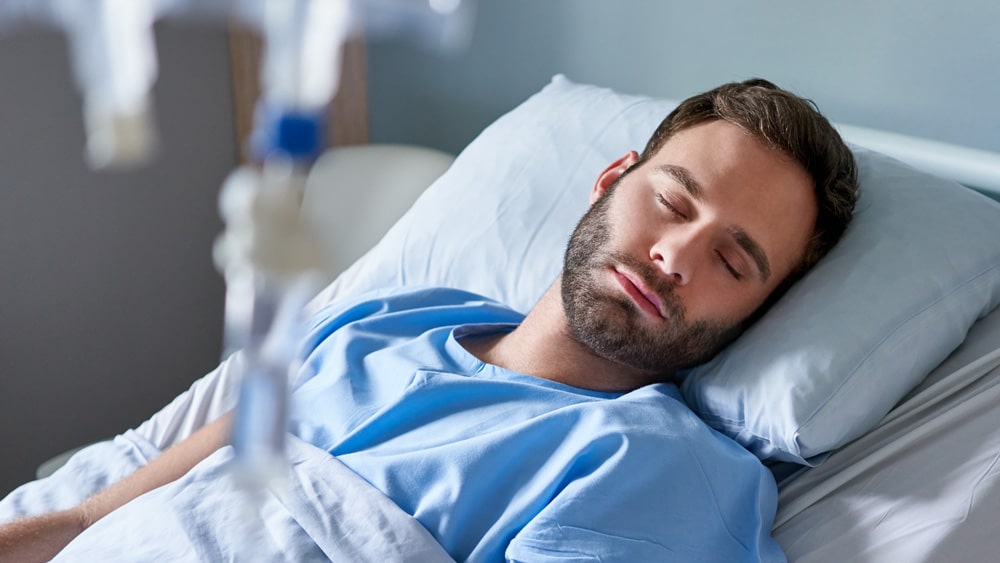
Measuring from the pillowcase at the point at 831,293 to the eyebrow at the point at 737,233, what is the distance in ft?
0.19

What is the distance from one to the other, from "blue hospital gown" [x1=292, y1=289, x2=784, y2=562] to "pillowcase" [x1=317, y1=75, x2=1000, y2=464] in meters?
0.06

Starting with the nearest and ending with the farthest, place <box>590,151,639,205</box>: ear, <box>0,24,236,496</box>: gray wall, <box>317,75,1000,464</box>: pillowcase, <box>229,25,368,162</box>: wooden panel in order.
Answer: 1. <box>317,75,1000,464</box>: pillowcase
2. <box>590,151,639,205</box>: ear
3. <box>0,24,236,496</box>: gray wall
4. <box>229,25,368,162</box>: wooden panel

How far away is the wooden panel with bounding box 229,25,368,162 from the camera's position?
2.13 metres

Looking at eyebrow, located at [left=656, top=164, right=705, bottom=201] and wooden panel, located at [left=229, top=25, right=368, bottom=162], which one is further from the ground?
eyebrow, located at [left=656, top=164, right=705, bottom=201]

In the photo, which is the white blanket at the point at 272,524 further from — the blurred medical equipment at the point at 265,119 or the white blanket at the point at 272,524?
the blurred medical equipment at the point at 265,119

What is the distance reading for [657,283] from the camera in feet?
3.51

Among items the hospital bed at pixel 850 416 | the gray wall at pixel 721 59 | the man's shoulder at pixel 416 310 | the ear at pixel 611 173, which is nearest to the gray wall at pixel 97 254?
the gray wall at pixel 721 59

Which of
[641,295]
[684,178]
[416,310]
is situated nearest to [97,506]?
[416,310]

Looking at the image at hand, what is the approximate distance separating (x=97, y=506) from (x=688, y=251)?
2.40 ft

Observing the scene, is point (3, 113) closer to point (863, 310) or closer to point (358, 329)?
point (358, 329)

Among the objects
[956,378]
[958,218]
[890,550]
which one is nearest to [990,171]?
[958,218]

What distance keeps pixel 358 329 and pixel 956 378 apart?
0.70 m

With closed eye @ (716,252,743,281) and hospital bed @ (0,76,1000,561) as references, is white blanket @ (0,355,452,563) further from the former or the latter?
closed eye @ (716,252,743,281)

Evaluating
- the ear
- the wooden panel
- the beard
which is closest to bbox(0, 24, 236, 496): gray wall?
the wooden panel
